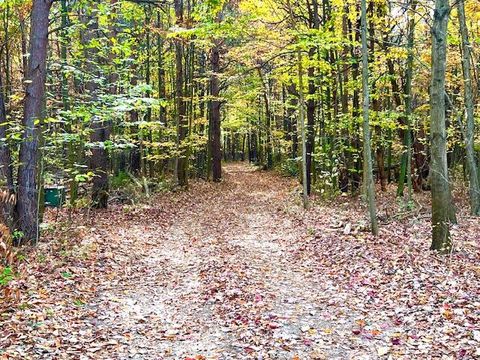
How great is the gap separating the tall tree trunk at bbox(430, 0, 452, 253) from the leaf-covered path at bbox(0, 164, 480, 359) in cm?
54

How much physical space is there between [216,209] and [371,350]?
13.1 meters

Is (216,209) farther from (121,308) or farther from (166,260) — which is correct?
(121,308)

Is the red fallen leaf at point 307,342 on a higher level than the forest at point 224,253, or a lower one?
lower

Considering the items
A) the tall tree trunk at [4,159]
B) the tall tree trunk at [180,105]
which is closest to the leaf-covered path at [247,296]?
the tall tree trunk at [4,159]

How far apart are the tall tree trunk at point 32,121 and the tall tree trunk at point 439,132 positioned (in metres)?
8.09

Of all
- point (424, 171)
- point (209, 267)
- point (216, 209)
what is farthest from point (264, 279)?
point (424, 171)

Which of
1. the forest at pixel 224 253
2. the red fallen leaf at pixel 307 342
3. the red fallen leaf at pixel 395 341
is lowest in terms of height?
the red fallen leaf at pixel 307 342

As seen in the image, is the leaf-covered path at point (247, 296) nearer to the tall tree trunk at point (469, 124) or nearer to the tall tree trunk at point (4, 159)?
the tall tree trunk at point (4, 159)

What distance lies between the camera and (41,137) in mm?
9734

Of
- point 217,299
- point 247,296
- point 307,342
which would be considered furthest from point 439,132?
point 217,299

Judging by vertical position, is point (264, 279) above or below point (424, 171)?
below

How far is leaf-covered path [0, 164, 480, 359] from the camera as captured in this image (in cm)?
573

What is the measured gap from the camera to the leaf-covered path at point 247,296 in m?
5.73

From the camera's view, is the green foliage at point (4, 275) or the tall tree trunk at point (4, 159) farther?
the tall tree trunk at point (4, 159)
